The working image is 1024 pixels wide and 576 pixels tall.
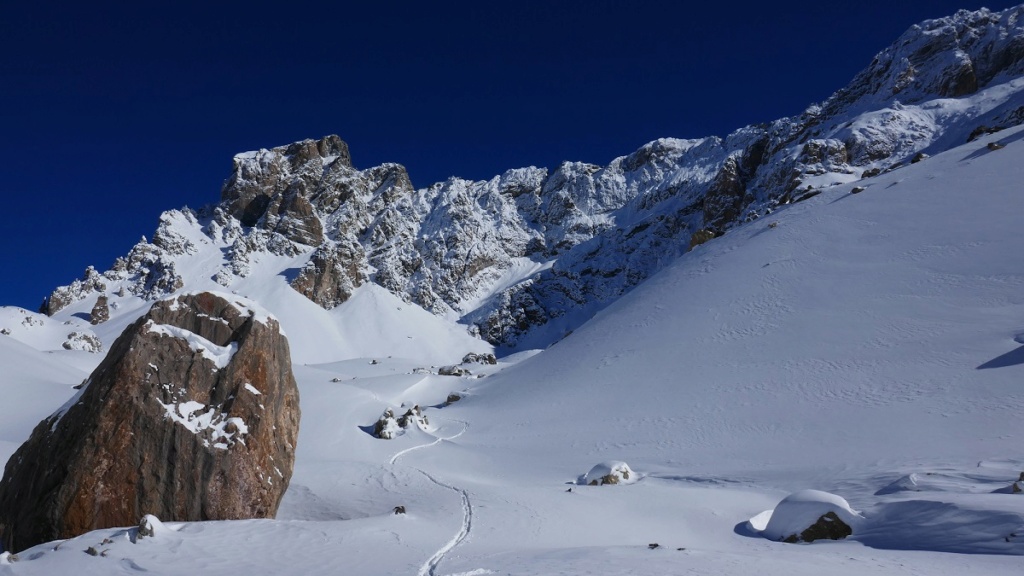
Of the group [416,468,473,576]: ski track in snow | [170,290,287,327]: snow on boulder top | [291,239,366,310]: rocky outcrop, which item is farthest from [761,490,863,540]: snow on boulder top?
[291,239,366,310]: rocky outcrop

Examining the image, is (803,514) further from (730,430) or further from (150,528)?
(150,528)

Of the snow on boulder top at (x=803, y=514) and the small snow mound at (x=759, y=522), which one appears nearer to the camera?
the snow on boulder top at (x=803, y=514)

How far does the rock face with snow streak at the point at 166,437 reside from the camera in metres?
11.4

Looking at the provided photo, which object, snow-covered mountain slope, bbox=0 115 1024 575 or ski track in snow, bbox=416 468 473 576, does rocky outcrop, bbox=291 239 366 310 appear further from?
ski track in snow, bbox=416 468 473 576

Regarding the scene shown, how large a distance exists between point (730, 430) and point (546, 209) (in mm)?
129069

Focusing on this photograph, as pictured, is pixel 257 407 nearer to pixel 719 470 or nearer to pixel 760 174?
pixel 719 470

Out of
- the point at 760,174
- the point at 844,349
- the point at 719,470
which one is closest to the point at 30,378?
Result: the point at 719,470

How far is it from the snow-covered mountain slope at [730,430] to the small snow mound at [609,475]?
0.35m

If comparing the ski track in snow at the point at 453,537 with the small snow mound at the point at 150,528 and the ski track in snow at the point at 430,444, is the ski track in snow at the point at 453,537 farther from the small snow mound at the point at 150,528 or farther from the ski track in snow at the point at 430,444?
the small snow mound at the point at 150,528

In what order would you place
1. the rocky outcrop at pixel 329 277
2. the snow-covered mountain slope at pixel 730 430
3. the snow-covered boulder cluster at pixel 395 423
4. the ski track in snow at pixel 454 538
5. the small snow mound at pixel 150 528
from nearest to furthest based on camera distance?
the ski track in snow at pixel 454 538 → the snow-covered mountain slope at pixel 730 430 → the small snow mound at pixel 150 528 → the snow-covered boulder cluster at pixel 395 423 → the rocky outcrop at pixel 329 277

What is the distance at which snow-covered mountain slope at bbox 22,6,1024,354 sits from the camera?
234 ft

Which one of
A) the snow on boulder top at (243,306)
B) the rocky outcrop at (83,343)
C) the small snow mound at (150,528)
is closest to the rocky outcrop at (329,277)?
the rocky outcrop at (83,343)

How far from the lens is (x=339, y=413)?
91.2ft

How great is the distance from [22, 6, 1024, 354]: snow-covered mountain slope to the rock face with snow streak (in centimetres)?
5272
